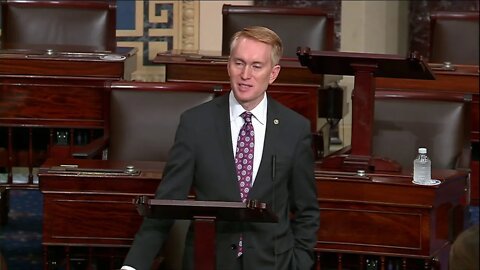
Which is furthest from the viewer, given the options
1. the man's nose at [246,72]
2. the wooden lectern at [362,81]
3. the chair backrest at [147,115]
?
the chair backrest at [147,115]

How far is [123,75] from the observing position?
4.69 meters

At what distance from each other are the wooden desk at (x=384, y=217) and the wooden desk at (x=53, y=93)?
1.37m

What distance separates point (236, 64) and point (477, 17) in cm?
304

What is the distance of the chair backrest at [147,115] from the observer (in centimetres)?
418

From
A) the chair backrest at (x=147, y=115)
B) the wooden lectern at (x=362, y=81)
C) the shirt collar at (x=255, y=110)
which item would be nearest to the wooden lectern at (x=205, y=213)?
the shirt collar at (x=255, y=110)

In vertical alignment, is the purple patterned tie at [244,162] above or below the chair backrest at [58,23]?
below

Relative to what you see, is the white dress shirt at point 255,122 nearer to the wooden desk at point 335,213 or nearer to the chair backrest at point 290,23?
the wooden desk at point 335,213

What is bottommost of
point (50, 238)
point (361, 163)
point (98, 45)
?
point (50, 238)

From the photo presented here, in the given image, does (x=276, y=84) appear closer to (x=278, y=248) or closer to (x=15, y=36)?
(x=15, y=36)

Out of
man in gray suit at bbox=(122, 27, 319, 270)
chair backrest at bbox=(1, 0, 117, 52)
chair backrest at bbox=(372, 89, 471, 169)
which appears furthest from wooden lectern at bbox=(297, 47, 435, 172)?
chair backrest at bbox=(1, 0, 117, 52)

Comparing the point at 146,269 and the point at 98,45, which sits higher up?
the point at 98,45

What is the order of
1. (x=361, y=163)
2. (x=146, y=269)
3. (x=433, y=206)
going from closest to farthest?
(x=146, y=269) < (x=433, y=206) < (x=361, y=163)

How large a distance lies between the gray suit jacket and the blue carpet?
1.46 metres

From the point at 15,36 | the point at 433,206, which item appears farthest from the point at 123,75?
the point at 433,206
